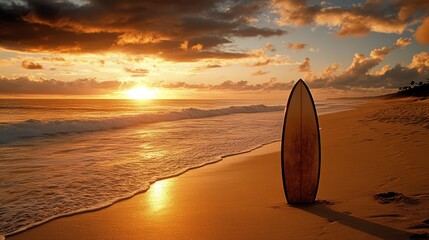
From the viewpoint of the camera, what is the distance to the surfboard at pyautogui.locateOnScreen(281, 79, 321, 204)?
12.0 ft

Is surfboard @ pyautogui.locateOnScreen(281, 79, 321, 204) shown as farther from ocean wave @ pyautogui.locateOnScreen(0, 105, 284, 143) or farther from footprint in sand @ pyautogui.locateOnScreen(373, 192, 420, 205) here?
ocean wave @ pyautogui.locateOnScreen(0, 105, 284, 143)

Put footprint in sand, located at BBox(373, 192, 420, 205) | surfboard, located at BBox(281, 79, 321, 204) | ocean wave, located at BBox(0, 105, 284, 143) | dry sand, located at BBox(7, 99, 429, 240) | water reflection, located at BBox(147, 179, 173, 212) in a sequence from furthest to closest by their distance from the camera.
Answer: ocean wave, located at BBox(0, 105, 284, 143)
water reflection, located at BBox(147, 179, 173, 212)
surfboard, located at BBox(281, 79, 321, 204)
footprint in sand, located at BBox(373, 192, 420, 205)
dry sand, located at BBox(7, 99, 429, 240)

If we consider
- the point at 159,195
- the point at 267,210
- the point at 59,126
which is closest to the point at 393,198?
the point at 267,210

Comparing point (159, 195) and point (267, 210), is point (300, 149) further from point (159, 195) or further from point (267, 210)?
point (159, 195)

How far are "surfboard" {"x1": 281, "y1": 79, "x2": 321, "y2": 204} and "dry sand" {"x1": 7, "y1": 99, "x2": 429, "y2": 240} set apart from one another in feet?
0.70

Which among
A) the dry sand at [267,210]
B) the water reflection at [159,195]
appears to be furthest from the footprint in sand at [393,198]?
the water reflection at [159,195]

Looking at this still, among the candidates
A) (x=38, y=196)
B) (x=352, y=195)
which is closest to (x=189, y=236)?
(x=352, y=195)

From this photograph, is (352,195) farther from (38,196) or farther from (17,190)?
(17,190)

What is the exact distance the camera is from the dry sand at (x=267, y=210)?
2826 mm

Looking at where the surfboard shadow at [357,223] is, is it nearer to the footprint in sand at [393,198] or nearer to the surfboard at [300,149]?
the surfboard at [300,149]

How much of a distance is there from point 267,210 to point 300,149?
894mm

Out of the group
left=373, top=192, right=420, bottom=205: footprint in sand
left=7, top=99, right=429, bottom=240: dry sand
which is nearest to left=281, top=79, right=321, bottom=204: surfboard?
left=7, top=99, right=429, bottom=240: dry sand

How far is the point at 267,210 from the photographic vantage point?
347 centimetres

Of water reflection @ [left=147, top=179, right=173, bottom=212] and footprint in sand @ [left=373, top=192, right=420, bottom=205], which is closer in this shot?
footprint in sand @ [left=373, top=192, right=420, bottom=205]
